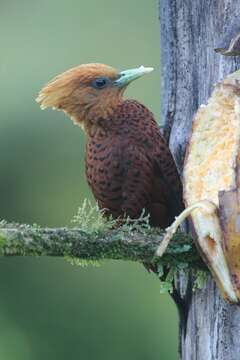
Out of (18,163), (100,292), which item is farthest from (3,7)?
(100,292)

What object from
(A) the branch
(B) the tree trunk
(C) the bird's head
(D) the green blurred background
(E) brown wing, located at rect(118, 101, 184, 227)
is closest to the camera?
(A) the branch

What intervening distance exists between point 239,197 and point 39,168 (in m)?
4.42

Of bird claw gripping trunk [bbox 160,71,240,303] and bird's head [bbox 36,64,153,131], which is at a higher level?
bird's head [bbox 36,64,153,131]

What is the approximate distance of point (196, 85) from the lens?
15.7 feet

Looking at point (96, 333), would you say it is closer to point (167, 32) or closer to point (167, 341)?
point (167, 341)

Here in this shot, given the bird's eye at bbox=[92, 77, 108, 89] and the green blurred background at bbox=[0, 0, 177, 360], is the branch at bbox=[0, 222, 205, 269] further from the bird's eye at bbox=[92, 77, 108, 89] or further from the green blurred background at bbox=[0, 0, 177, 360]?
the green blurred background at bbox=[0, 0, 177, 360]

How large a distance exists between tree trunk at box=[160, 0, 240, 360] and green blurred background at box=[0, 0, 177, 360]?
312cm

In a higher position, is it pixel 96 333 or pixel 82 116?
pixel 82 116

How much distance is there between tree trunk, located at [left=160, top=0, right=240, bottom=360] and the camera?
4496mm

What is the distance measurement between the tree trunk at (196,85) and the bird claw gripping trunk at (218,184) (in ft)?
0.91

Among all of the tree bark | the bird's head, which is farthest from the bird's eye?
the tree bark

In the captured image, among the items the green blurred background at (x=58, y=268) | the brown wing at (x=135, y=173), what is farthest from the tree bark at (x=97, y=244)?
the green blurred background at (x=58, y=268)

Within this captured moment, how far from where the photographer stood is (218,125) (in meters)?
4.35

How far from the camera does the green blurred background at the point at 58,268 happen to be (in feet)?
27.0
